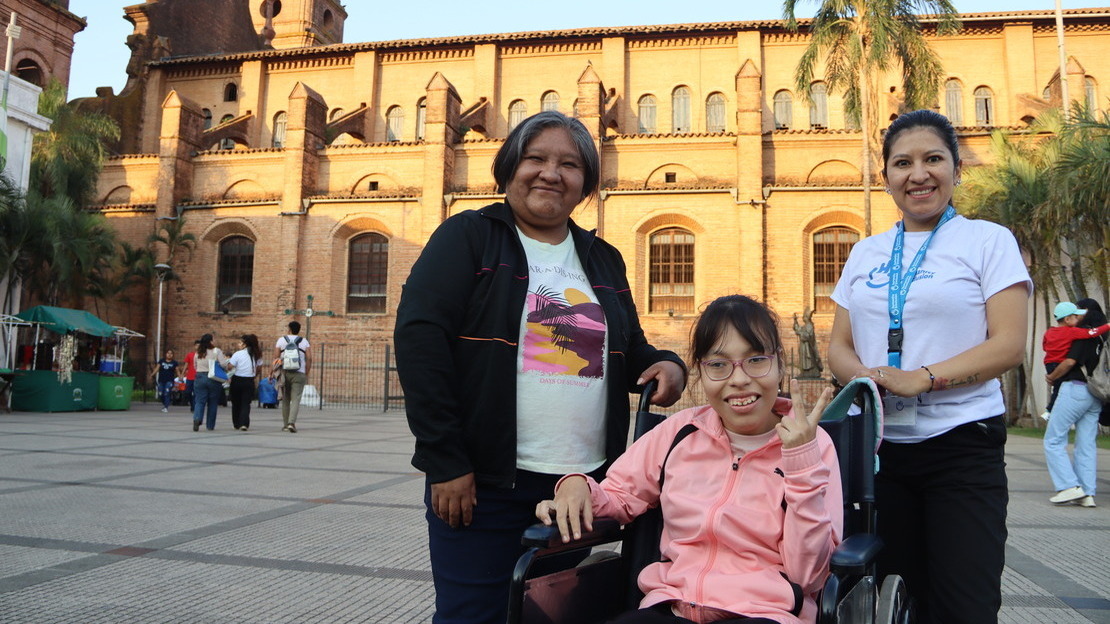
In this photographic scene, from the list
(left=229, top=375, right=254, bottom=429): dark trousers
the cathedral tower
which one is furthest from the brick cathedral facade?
(left=229, top=375, right=254, bottom=429): dark trousers

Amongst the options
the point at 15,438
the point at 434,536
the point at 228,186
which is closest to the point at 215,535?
the point at 434,536

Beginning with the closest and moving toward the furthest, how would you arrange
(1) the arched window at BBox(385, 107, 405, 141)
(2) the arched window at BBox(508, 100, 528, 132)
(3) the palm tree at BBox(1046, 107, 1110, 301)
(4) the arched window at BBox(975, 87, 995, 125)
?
(3) the palm tree at BBox(1046, 107, 1110, 301) < (4) the arched window at BBox(975, 87, 995, 125) < (2) the arched window at BBox(508, 100, 528, 132) < (1) the arched window at BBox(385, 107, 405, 141)

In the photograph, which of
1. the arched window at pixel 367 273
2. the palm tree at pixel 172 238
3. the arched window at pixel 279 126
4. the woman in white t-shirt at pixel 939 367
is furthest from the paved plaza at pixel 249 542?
the arched window at pixel 279 126

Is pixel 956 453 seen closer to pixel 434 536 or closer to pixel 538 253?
pixel 538 253

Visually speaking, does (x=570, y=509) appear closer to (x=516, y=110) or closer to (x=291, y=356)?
(x=291, y=356)

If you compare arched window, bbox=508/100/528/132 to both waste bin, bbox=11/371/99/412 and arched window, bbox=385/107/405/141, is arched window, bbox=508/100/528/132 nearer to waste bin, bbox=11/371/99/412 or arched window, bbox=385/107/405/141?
arched window, bbox=385/107/405/141

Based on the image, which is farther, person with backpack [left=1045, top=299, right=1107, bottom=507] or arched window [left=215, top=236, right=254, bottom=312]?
arched window [left=215, top=236, right=254, bottom=312]

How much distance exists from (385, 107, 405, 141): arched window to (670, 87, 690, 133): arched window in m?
11.6

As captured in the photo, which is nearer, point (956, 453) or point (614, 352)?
point (956, 453)

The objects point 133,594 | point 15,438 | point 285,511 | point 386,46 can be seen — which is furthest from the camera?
point 386,46

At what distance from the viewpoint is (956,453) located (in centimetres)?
222

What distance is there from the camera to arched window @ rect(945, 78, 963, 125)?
30172 mm

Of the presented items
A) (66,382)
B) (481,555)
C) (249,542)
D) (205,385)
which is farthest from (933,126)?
(66,382)

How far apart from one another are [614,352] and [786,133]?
26.2m
